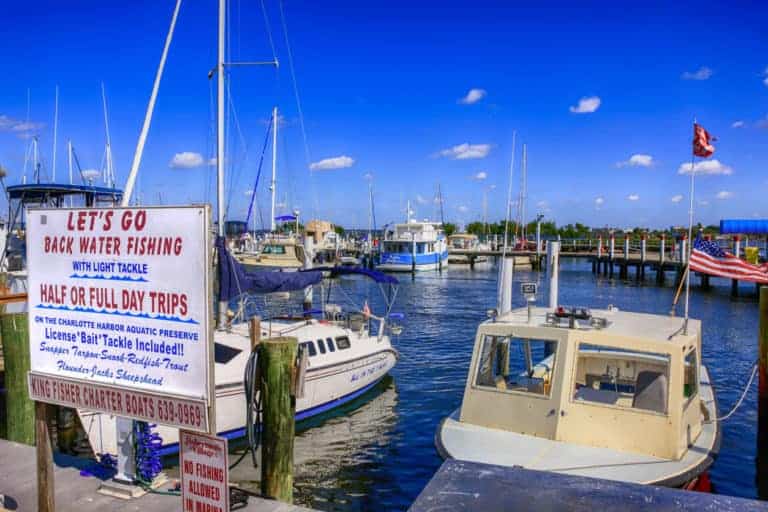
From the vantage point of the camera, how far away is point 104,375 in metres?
5.39

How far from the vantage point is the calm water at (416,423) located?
11.5 metres

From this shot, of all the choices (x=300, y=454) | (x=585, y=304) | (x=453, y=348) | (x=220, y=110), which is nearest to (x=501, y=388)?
(x=300, y=454)

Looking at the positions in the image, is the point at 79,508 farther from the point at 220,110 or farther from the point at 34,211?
the point at 220,110

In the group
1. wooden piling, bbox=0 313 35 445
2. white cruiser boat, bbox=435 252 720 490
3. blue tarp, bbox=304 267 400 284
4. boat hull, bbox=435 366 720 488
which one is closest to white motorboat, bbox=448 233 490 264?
blue tarp, bbox=304 267 400 284

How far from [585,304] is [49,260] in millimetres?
37699

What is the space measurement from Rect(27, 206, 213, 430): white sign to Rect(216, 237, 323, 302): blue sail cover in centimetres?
809

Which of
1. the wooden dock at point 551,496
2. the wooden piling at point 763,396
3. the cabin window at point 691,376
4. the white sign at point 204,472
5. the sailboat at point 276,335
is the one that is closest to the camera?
the wooden dock at point 551,496

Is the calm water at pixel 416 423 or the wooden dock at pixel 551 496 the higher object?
the wooden dock at pixel 551 496

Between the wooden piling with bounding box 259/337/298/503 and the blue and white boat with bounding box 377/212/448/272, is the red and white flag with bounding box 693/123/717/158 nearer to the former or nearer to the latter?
the wooden piling with bounding box 259/337/298/503

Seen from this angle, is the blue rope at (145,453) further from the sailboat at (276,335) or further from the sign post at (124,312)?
the sailboat at (276,335)

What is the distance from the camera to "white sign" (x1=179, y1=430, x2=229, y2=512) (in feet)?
17.0

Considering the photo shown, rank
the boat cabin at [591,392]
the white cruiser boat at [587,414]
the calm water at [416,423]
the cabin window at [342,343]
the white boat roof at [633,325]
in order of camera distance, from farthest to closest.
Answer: the cabin window at [342,343], the calm water at [416,423], the white boat roof at [633,325], the boat cabin at [591,392], the white cruiser boat at [587,414]

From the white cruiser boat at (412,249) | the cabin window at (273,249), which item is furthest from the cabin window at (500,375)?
the white cruiser boat at (412,249)

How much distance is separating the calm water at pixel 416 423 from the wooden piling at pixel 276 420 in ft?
10.3
